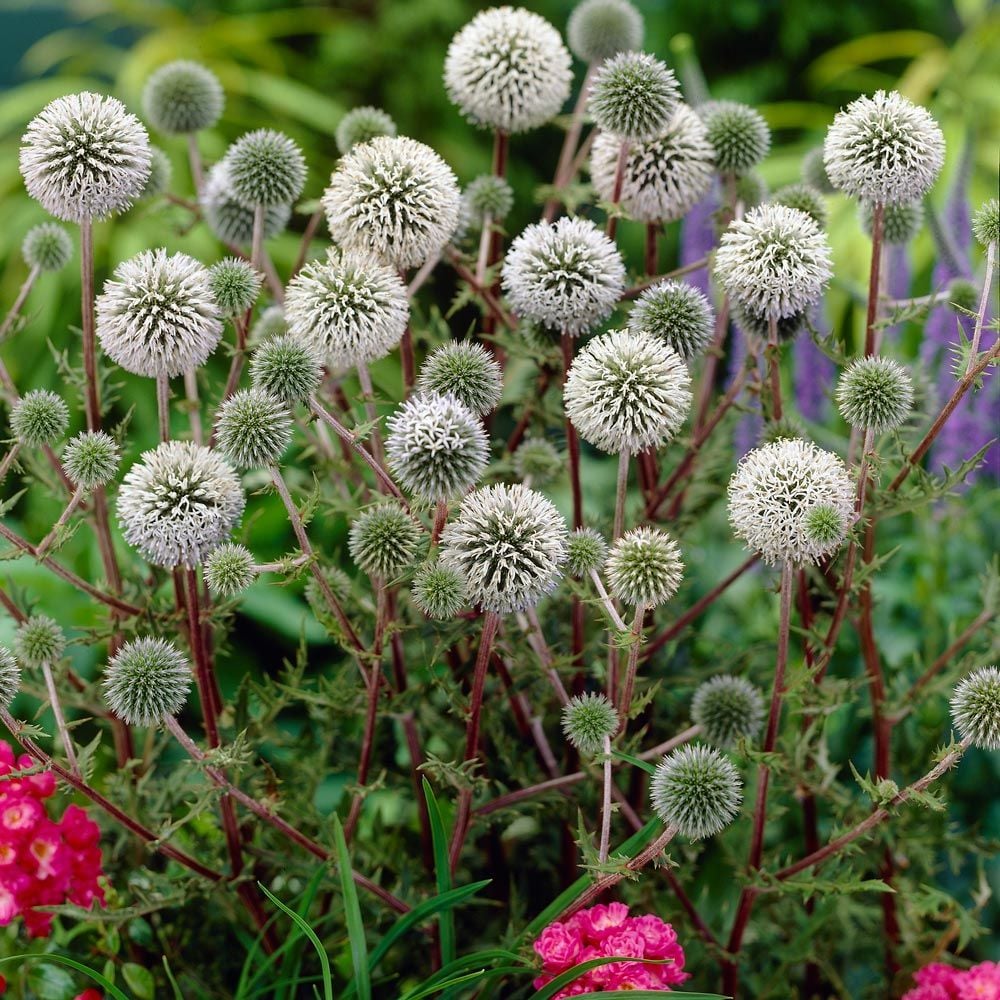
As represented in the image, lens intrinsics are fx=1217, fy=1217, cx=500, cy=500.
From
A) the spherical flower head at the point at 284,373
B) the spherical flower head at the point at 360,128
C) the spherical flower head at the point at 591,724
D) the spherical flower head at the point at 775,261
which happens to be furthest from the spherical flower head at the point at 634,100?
the spherical flower head at the point at 591,724

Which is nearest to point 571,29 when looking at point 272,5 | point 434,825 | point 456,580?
point 456,580

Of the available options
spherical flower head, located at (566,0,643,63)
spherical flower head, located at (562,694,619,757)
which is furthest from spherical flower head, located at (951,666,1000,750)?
spherical flower head, located at (566,0,643,63)

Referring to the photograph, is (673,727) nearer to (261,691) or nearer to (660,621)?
(660,621)

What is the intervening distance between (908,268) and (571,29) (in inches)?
26.4

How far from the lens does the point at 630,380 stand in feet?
3.13

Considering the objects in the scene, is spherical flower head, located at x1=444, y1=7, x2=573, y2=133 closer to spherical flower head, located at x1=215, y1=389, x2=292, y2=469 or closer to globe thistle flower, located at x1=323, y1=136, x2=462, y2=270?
globe thistle flower, located at x1=323, y1=136, x2=462, y2=270

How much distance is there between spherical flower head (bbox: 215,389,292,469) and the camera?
3.11ft

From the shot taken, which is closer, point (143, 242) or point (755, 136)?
point (755, 136)

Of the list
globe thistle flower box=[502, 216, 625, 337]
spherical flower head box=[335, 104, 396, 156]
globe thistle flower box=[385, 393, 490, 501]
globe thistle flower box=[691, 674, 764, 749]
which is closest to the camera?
globe thistle flower box=[385, 393, 490, 501]

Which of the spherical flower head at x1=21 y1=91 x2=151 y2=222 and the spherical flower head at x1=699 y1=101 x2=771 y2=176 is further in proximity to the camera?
the spherical flower head at x1=699 y1=101 x2=771 y2=176

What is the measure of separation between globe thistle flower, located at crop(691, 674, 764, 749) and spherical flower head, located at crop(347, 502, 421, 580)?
0.34m

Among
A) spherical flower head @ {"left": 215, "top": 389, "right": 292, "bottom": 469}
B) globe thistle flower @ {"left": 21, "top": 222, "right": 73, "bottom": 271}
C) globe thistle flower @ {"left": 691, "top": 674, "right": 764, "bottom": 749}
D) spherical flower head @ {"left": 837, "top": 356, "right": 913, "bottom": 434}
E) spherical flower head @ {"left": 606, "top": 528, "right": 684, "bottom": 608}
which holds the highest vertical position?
globe thistle flower @ {"left": 21, "top": 222, "right": 73, "bottom": 271}

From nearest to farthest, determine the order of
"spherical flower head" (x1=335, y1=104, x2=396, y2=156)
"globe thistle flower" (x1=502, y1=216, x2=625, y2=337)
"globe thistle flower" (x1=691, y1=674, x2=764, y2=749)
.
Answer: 1. "globe thistle flower" (x1=502, y1=216, x2=625, y2=337)
2. "globe thistle flower" (x1=691, y1=674, x2=764, y2=749)
3. "spherical flower head" (x1=335, y1=104, x2=396, y2=156)

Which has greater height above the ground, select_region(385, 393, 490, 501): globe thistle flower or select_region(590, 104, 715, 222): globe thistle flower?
select_region(590, 104, 715, 222): globe thistle flower
